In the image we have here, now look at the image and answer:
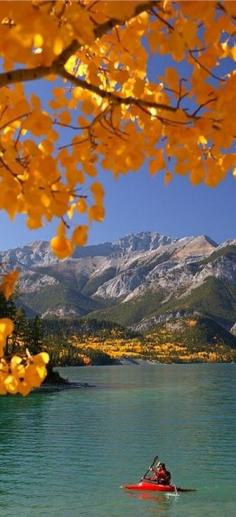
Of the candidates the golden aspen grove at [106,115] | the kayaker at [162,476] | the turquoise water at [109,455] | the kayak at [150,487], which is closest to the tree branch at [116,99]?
the golden aspen grove at [106,115]

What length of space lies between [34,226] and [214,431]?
1786 inches

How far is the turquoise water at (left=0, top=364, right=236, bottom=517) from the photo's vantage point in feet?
76.9

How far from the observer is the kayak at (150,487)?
25.9 meters

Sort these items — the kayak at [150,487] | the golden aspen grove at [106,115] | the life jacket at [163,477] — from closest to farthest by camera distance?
the golden aspen grove at [106,115] < the kayak at [150,487] < the life jacket at [163,477]

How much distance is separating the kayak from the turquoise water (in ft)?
1.36

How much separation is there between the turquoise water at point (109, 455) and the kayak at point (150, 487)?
42cm

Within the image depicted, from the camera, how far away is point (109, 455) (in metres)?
33.5

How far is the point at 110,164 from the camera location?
266 centimetres

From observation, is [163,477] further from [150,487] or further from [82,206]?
[82,206]

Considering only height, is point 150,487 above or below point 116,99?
below

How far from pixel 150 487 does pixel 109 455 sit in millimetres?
7488

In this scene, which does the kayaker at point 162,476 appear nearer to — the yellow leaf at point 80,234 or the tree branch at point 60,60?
the yellow leaf at point 80,234

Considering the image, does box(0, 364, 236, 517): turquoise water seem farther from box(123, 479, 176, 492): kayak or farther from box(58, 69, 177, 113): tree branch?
box(58, 69, 177, 113): tree branch

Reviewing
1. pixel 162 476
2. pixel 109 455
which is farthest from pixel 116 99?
pixel 109 455
